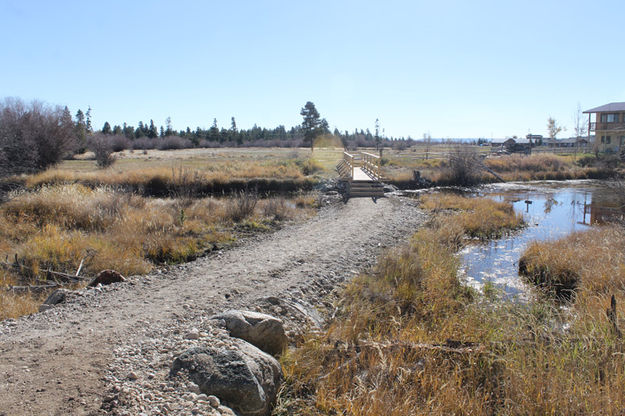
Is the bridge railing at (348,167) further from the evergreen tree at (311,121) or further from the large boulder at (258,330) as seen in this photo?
the evergreen tree at (311,121)

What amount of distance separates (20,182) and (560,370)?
25.3 m

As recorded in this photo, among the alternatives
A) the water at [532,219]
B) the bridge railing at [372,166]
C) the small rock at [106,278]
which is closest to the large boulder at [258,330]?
the small rock at [106,278]

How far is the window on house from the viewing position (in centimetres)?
5287

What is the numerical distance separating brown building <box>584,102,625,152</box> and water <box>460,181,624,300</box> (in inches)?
886

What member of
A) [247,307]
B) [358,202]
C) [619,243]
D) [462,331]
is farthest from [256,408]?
[358,202]

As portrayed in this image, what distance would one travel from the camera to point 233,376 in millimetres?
4176

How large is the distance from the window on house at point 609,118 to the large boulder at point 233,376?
204ft

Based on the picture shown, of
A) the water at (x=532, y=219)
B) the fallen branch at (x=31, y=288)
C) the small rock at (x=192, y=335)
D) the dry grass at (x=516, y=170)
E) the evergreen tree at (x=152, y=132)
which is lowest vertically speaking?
the water at (x=532, y=219)

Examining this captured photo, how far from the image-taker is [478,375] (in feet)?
17.0

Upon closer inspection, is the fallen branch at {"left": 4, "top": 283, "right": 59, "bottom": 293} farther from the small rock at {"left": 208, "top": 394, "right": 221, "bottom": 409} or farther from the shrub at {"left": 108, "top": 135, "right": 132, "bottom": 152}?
the shrub at {"left": 108, "top": 135, "right": 132, "bottom": 152}

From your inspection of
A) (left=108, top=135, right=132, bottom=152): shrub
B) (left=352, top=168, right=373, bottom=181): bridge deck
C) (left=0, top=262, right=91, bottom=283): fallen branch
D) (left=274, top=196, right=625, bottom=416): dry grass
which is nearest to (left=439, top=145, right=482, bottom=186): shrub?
(left=352, top=168, right=373, bottom=181): bridge deck

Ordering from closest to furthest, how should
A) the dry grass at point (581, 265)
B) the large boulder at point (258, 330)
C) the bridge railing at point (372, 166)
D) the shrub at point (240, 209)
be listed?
the large boulder at point (258, 330)
the dry grass at point (581, 265)
the shrub at point (240, 209)
the bridge railing at point (372, 166)

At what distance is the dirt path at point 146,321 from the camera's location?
3.70 m

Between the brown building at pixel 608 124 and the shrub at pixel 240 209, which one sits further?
the brown building at pixel 608 124
